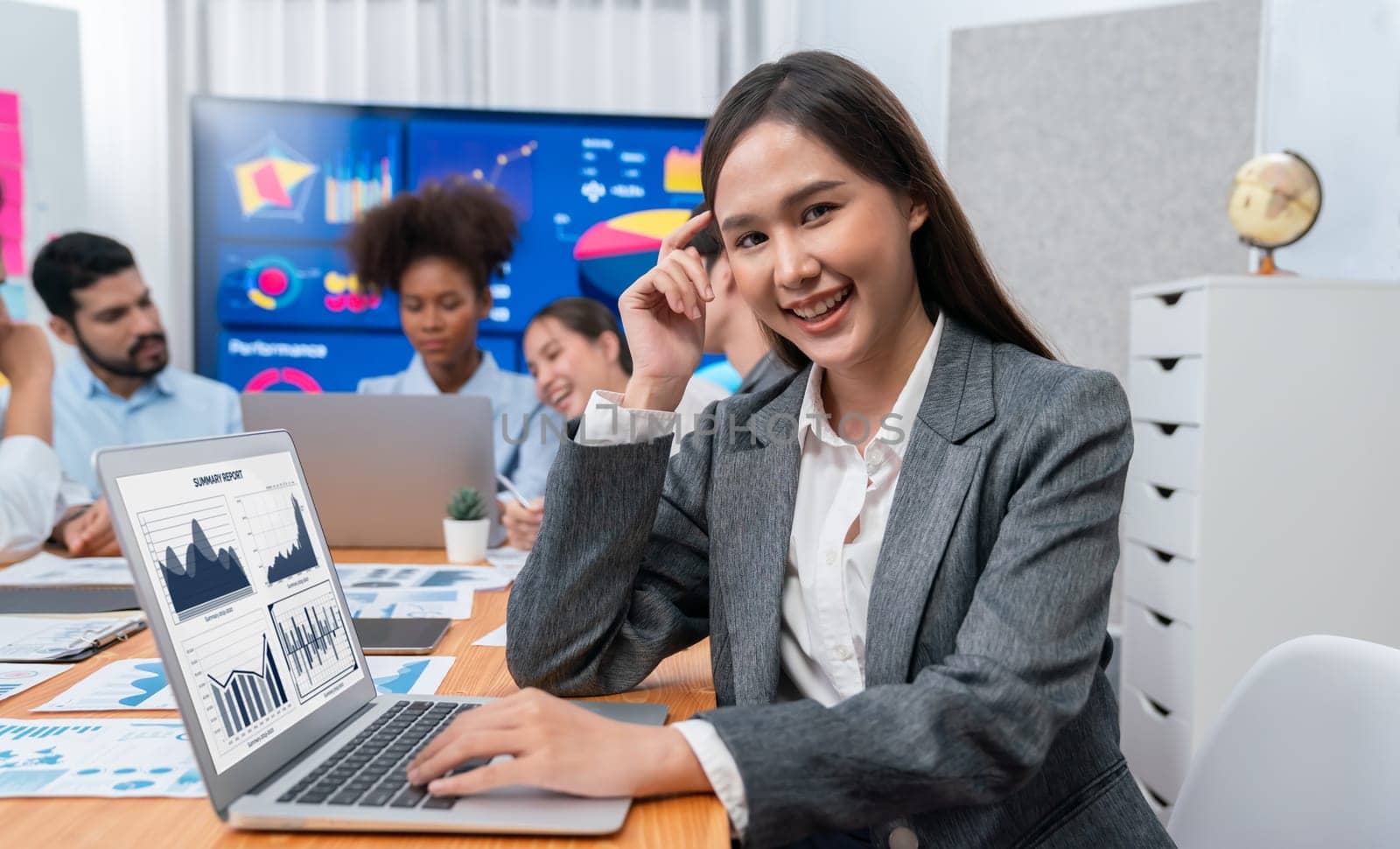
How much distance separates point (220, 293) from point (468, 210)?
811 millimetres

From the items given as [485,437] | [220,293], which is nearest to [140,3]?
[220,293]

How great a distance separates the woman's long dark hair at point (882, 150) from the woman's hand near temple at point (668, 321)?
0.29ft

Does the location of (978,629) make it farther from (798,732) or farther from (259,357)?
(259,357)

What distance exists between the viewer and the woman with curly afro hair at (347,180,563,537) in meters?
3.27

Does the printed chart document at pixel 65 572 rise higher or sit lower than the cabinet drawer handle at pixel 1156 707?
higher

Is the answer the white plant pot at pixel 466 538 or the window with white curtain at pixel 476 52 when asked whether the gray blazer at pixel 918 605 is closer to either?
the white plant pot at pixel 466 538

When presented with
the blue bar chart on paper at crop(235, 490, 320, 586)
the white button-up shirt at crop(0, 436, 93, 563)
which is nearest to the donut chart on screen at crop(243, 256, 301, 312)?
the white button-up shirt at crop(0, 436, 93, 563)

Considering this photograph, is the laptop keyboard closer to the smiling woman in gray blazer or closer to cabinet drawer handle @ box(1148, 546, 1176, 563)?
the smiling woman in gray blazer

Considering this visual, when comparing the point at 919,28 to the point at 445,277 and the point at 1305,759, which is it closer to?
the point at 445,277

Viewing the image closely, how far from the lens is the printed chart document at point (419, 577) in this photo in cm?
154

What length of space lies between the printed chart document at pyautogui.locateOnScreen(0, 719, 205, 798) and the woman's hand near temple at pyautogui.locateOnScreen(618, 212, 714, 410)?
0.54 meters

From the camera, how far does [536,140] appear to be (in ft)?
10.8

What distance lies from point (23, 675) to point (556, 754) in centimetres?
68

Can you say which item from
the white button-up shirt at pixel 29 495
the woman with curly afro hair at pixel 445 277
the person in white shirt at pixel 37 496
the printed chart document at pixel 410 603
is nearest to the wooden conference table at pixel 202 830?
the printed chart document at pixel 410 603
